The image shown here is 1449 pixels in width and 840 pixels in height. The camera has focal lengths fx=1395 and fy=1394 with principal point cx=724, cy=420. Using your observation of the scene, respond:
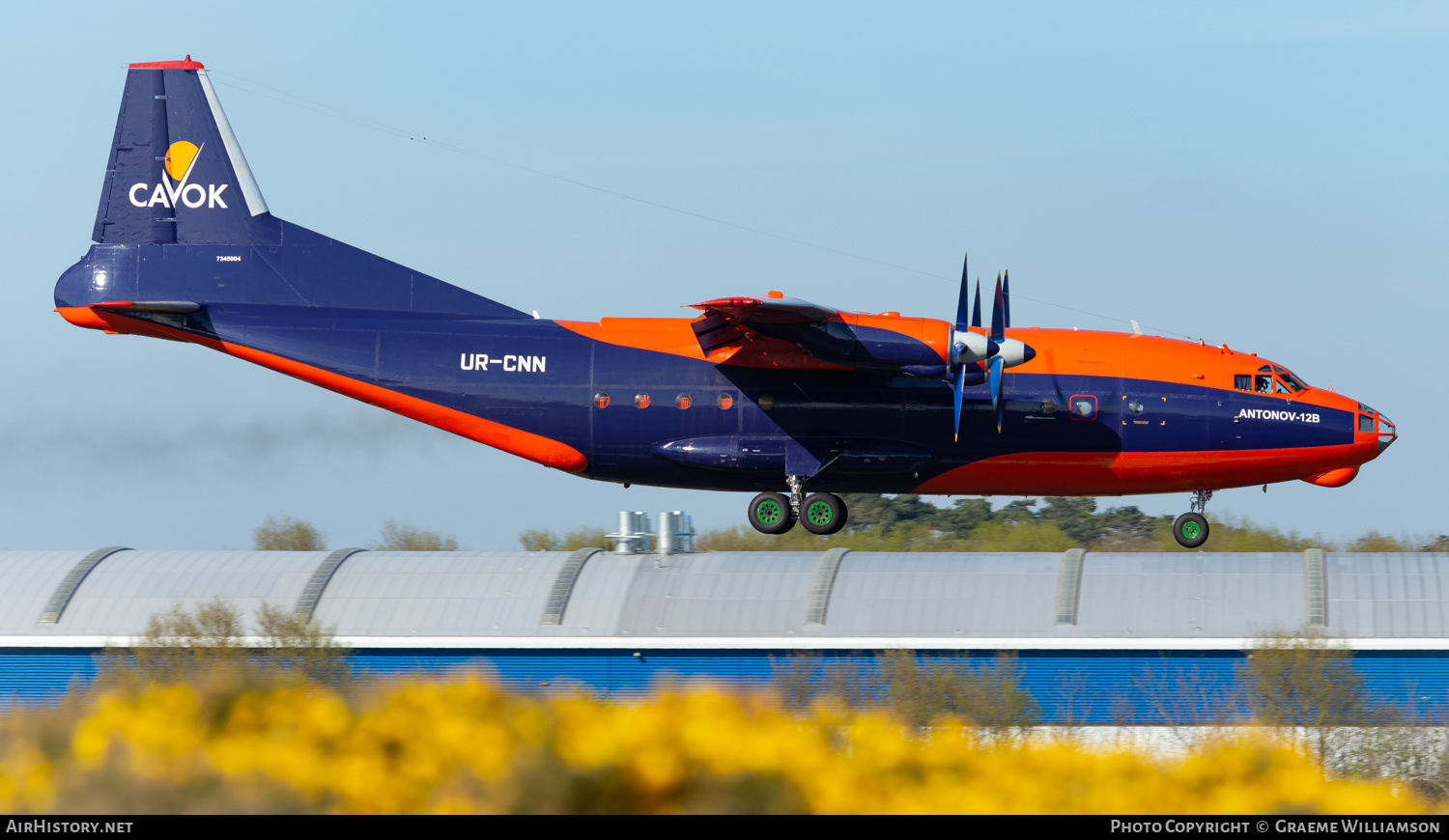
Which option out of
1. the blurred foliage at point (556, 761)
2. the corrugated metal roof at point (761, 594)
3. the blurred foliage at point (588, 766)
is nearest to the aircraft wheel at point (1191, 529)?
the corrugated metal roof at point (761, 594)

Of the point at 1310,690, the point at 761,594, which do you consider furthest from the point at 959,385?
the point at 761,594

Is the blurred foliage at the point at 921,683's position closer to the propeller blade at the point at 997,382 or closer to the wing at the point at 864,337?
the propeller blade at the point at 997,382

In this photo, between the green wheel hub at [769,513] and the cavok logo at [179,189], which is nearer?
the green wheel hub at [769,513]

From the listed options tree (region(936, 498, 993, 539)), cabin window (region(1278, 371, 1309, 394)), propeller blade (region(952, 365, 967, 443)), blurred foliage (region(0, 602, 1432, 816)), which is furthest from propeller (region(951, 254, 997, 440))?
tree (region(936, 498, 993, 539))

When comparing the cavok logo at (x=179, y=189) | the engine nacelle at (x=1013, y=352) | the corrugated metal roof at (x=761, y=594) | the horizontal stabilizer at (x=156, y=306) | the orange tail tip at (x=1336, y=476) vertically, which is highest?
the cavok logo at (x=179, y=189)

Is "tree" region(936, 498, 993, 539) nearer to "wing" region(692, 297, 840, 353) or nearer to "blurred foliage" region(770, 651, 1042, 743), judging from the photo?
"blurred foliage" region(770, 651, 1042, 743)

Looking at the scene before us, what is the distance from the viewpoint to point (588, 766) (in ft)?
32.3

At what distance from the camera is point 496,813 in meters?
9.50

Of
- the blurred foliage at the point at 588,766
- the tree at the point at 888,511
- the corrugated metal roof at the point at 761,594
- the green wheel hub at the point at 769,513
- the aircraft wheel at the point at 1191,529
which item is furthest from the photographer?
the tree at the point at 888,511

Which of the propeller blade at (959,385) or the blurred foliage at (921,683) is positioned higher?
the propeller blade at (959,385)

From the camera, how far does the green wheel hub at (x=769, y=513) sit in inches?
1148

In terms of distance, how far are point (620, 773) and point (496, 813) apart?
3.00 ft

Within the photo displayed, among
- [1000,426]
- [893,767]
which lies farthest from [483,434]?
[893,767]

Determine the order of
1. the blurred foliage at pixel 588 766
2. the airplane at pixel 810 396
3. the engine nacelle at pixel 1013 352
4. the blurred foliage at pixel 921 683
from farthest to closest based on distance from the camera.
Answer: the blurred foliage at pixel 921 683 → the airplane at pixel 810 396 → the engine nacelle at pixel 1013 352 → the blurred foliage at pixel 588 766
